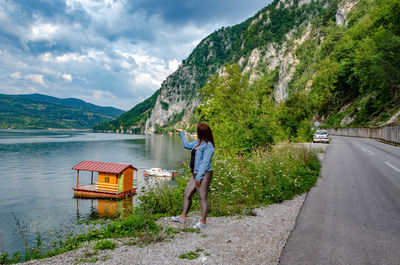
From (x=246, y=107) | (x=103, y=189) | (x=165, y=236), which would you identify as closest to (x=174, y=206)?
(x=165, y=236)

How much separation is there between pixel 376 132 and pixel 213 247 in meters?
39.8

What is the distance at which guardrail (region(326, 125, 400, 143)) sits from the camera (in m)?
27.7

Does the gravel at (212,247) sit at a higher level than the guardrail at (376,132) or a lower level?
lower

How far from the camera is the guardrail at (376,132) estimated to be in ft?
90.7

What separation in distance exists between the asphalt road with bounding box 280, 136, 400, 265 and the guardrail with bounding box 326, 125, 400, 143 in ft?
72.2

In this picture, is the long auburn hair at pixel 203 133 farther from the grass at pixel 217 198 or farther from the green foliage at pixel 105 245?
the green foliage at pixel 105 245

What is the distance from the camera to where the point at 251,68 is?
523ft

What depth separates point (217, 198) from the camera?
739 cm

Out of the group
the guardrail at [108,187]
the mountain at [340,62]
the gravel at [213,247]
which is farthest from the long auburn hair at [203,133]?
the guardrail at [108,187]

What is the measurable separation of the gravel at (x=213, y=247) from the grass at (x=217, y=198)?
0.19 meters

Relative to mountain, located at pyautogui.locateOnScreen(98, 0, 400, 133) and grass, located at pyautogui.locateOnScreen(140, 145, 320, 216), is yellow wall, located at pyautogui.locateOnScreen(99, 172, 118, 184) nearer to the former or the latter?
mountain, located at pyautogui.locateOnScreen(98, 0, 400, 133)

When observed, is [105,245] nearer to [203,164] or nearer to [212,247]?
[212,247]

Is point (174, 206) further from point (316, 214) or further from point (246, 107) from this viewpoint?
point (246, 107)

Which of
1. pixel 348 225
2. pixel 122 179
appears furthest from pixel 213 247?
pixel 122 179
